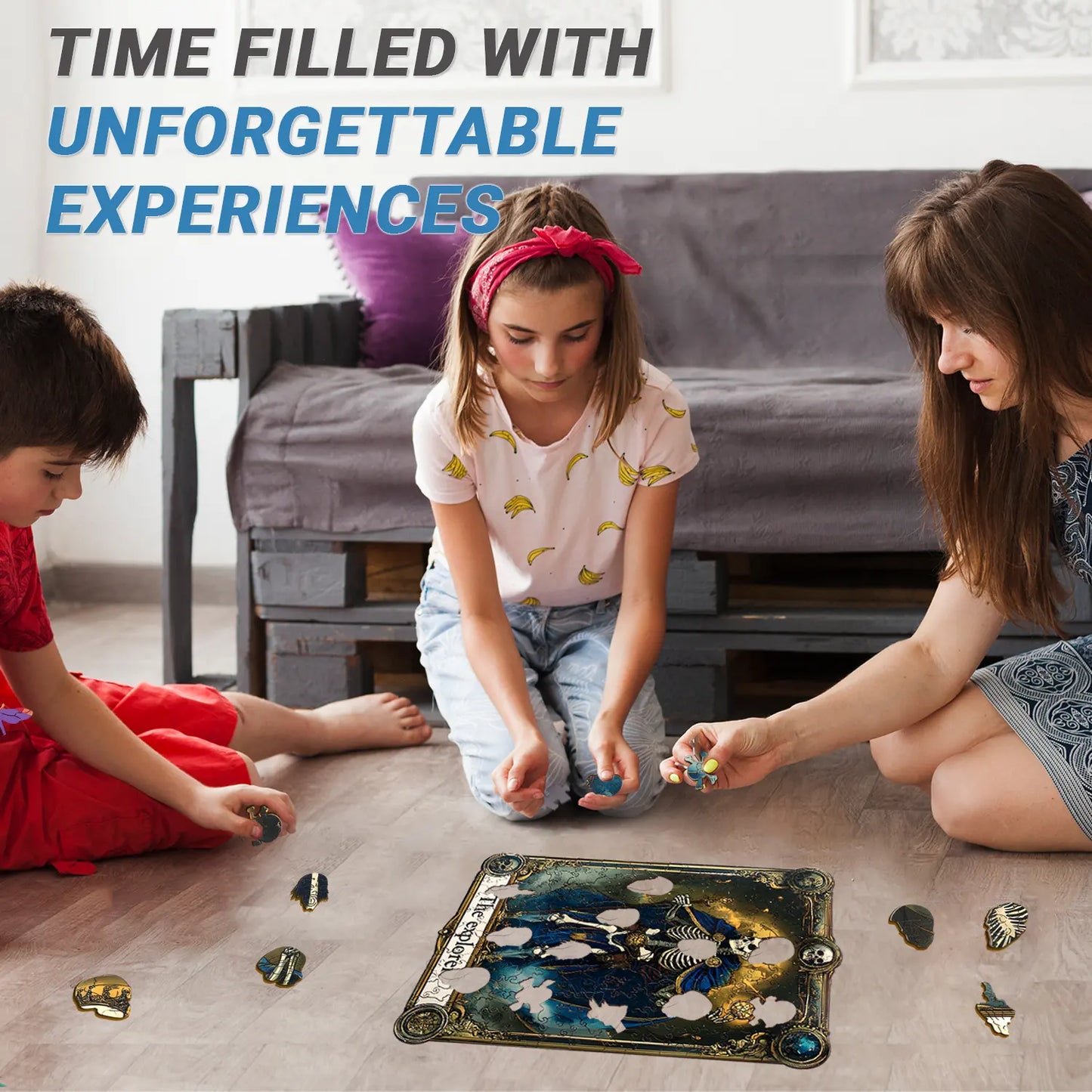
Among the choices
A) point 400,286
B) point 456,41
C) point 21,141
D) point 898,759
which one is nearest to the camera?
point 898,759

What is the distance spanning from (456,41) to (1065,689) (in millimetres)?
1858

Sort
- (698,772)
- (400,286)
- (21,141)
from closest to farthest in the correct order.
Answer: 1. (698,772)
2. (400,286)
3. (21,141)

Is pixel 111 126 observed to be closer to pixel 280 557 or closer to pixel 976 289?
pixel 280 557

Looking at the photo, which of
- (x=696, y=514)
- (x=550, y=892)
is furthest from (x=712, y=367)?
(x=550, y=892)

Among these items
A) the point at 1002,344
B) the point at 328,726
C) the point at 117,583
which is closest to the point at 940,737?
the point at 1002,344

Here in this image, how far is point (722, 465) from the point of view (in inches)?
74.7

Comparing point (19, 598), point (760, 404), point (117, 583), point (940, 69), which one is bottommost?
point (117, 583)

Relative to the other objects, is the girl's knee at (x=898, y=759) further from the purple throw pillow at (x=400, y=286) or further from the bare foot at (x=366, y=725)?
the purple throw pillow at (x=400, y=286)

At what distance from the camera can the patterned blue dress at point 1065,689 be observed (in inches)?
54.5

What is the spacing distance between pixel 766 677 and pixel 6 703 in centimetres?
109

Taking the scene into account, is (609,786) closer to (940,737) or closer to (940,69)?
(940,737)

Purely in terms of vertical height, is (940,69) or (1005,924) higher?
(940,69)

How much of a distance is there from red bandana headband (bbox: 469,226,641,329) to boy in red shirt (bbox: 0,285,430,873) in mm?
398

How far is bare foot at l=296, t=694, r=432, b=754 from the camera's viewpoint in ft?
6.02
